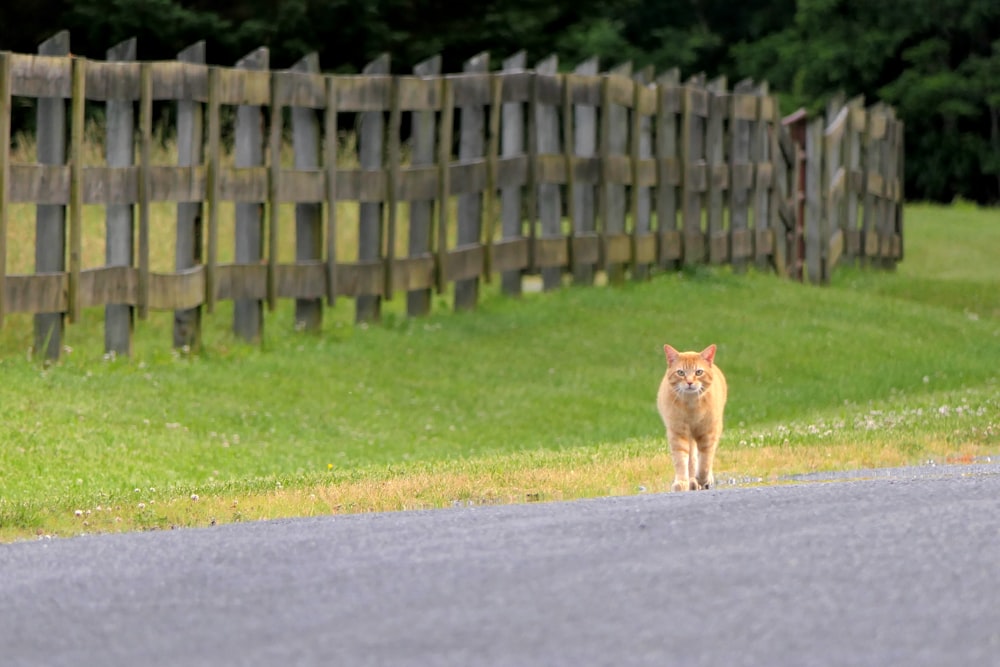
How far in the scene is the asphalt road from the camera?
5.78 m

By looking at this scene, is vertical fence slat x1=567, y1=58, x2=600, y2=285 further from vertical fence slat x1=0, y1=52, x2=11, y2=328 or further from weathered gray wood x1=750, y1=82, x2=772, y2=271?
vertical fence slat x1=0, y1=52, x2=11, y2=328

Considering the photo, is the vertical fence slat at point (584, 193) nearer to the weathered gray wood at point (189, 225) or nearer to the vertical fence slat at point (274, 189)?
the vertical fence slat at point (274, 189)

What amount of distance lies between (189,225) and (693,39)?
3614 cm

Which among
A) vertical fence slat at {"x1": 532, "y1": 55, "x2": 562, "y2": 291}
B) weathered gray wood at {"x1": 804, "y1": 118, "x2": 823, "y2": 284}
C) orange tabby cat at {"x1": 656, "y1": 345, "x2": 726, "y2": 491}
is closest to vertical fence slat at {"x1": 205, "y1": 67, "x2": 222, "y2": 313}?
vertical fence slat at {"x1": 532, "y1": 55, "x2": 562, "y2": 291}

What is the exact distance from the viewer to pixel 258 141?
17203 mm

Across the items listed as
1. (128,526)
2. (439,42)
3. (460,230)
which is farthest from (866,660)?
(439,42)

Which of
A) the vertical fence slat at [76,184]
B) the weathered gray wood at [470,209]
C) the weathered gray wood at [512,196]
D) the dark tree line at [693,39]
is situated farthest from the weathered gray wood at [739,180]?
the vertical fence slat at [76,184]

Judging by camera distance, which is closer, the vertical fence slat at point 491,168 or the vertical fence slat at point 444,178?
the vertical fence slat at point 444,178

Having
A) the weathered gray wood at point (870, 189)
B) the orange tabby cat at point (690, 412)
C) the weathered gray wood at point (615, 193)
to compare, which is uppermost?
the orange tabby cat at point (690, 412)

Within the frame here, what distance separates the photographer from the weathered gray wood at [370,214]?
18.3 metres

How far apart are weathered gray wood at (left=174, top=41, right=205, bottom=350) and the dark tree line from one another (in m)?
14.8

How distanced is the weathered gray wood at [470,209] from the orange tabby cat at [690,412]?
31.3 ft

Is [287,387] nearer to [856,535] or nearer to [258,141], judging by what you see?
[258,141]

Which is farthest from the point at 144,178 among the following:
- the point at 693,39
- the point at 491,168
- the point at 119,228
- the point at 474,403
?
the point at 693,39
